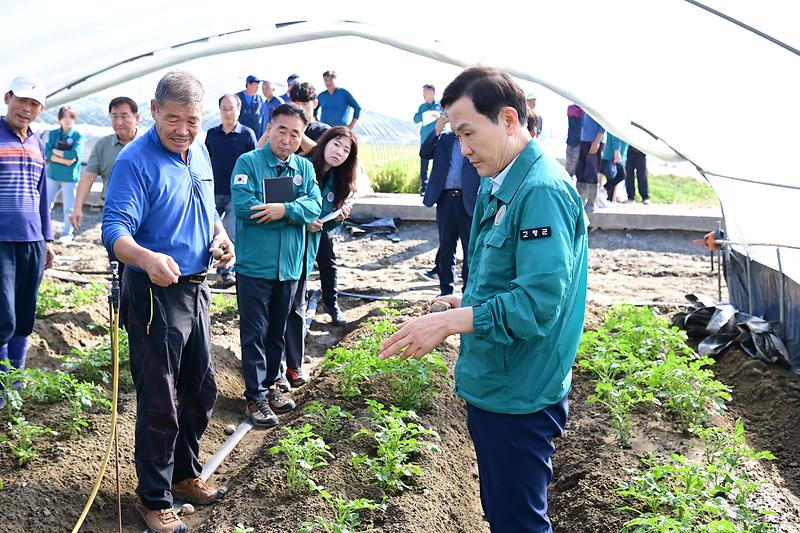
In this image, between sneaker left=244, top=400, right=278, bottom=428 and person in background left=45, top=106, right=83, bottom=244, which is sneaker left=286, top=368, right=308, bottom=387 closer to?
sneaker left=244, top=400, right=278, bottom=428

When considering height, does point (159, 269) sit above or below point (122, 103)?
below

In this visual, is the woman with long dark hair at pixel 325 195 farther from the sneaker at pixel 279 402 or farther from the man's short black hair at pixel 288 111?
the man's short black hair at pixel 288 111

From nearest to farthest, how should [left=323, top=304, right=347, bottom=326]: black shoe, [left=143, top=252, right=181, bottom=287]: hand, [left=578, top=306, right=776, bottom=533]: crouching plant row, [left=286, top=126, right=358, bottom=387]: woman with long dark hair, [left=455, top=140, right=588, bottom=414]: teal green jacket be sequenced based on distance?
[left=455, top=140, right=588, bottom=414]: teal green jacket, [left=143, top=252, right=181, bottom=287]: hand, [left=578, top=306, right=776, bottom=533]: crouching plant row, [left=286, top=126, right=358, bottom=387]: woman with long dark hair, [left=323, top=304, right=347, bottom=326]: black shoe

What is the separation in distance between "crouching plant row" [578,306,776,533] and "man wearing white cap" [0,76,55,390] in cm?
360

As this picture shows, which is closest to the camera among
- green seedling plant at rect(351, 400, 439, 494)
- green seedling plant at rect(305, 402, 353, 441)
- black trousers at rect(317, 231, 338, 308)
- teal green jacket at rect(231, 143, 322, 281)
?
green seedling plant at rect(351, 400, 439, 494)

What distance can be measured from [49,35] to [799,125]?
4.90 m

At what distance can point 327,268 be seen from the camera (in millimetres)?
7215

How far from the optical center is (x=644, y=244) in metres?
11.3

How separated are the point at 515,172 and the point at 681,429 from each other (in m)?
2.75

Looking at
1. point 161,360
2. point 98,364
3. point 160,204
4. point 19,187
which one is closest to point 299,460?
point 161,360

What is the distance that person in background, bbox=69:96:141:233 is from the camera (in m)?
6.21

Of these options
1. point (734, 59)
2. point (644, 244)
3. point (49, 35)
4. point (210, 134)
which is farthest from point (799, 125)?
point (644, 244)

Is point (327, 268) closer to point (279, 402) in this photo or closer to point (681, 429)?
point (279, 402)

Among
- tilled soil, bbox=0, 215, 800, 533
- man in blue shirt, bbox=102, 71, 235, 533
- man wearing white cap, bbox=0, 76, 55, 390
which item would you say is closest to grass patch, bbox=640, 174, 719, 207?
tilled soil, bbox=0, 215, 800, 533
